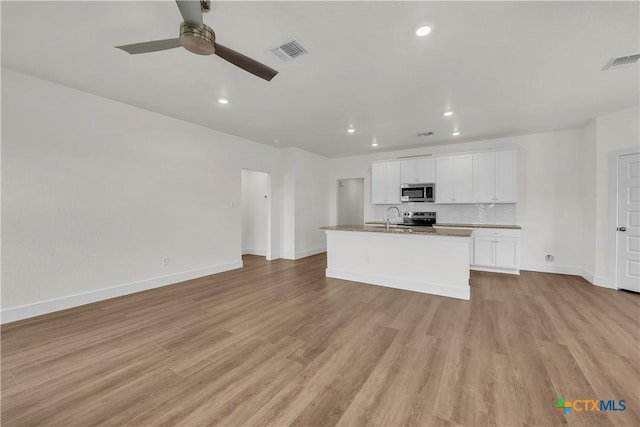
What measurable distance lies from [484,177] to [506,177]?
38cm

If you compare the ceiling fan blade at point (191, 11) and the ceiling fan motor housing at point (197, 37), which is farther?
the ceiling fan motor housing at point (197, 37)

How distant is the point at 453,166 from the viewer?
5.49m

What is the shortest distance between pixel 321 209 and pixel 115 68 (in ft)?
17.9

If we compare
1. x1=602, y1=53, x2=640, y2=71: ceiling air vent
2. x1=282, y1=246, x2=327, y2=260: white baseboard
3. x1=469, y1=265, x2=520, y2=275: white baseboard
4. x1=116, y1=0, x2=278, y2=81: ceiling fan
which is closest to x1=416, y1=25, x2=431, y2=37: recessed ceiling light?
x1=116, y1=0, x2=278, y2=81: ceiling fan

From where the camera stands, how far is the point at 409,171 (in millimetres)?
6016

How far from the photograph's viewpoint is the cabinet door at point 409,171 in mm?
5941

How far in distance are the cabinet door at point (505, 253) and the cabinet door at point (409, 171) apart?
2223 millimetres

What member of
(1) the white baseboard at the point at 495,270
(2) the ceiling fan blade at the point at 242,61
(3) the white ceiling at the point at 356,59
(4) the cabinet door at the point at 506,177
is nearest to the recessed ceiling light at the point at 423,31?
(3) the white ceiling at the point at 356,59

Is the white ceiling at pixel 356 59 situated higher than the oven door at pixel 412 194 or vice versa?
the white ceiling at pixel 356 59

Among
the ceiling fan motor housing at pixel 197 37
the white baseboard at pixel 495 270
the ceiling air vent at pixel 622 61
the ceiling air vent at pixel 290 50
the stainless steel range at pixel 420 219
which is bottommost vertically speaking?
the white baseboard at pixel 495 270

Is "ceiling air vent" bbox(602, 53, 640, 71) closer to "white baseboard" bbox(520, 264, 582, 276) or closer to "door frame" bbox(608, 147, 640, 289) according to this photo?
"door frame" bbox(608, 147, 640, 289)

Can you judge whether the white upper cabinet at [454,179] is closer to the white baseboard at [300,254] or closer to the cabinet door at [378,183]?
the cabinet door at [378,183]

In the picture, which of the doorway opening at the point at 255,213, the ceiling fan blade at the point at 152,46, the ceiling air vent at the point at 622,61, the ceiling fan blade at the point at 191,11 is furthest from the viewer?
the doorway opening at the point at 255,213

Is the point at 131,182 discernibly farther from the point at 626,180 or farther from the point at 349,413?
the point at 626,180
